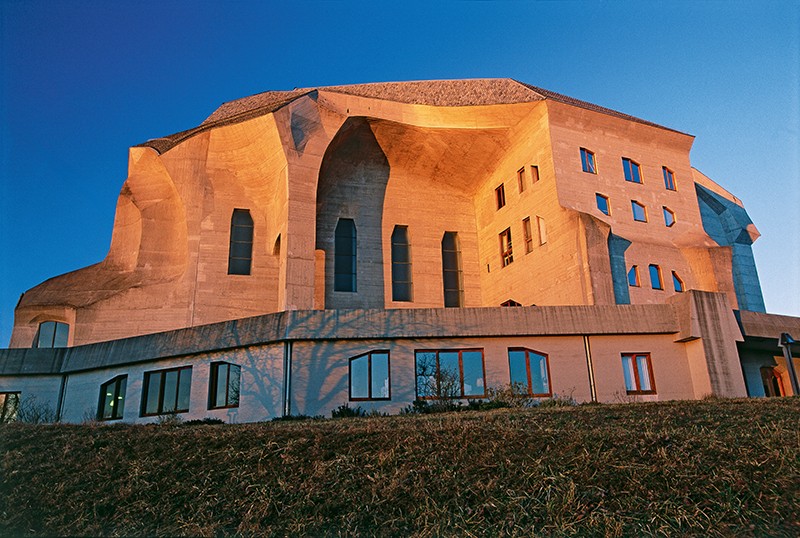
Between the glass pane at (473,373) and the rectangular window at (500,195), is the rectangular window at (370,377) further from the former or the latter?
the rectangular window at (500,195)

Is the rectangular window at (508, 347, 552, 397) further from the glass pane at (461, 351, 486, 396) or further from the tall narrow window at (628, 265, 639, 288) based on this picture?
the tall narrow window at (628, 265, 639, 288)

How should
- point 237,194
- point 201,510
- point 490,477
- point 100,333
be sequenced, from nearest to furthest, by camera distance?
point 201,510 → point 490,477 → point 100,333 → point 237,194

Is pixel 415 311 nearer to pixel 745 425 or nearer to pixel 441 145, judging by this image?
pixel 745 425

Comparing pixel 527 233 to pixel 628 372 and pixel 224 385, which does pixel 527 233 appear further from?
pixel 224 385

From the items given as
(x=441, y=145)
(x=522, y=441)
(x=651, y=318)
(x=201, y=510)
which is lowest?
(x=201, y=510)

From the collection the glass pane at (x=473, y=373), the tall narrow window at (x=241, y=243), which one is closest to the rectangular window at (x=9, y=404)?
the tall narrow window at (x=241, y=243)

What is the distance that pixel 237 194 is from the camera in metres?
33.7

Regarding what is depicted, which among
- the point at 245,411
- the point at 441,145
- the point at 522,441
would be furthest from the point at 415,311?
the point at 441,145

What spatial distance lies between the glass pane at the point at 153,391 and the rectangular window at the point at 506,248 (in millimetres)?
18560

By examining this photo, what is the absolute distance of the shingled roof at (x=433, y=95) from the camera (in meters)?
31.5

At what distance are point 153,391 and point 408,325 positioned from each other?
859 cm

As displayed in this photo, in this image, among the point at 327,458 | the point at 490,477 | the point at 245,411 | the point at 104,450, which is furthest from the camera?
the point at 245,411

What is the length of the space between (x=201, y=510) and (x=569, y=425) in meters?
6.24

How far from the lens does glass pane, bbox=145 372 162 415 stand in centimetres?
2036
